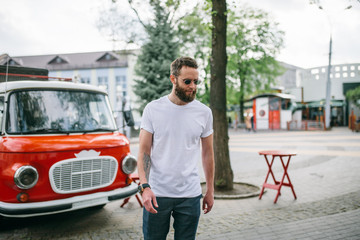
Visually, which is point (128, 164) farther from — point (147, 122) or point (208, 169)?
point (147, 122)

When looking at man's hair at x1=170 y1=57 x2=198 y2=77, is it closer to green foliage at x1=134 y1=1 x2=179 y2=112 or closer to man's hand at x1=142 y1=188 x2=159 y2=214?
man's hand at x1=142 y1=188 x2=159 y2=214

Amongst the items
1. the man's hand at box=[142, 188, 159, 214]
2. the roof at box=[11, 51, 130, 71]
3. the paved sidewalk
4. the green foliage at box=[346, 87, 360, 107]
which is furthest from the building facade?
the man's hand at box=[142, 188, 159, 214]

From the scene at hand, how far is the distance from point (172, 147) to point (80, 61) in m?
52.8

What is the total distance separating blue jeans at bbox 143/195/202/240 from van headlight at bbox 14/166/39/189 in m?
2.45

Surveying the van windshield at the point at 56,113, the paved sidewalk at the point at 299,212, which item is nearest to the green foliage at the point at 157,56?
the paved sidewalk at the point at 299,212

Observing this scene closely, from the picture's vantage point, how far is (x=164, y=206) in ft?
7.89

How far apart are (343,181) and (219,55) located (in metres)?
4.49

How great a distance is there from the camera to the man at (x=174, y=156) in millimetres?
2414

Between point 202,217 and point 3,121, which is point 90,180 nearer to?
point 3,121

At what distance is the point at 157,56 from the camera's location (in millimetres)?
25750

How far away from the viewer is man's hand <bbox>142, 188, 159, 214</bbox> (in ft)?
7.49

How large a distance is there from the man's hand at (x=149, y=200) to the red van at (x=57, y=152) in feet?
8.26

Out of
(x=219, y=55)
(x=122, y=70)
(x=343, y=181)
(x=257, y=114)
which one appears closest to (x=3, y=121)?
(x=219, y=55)

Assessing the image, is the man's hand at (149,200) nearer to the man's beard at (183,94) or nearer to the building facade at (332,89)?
the man's beard at (183,94)
